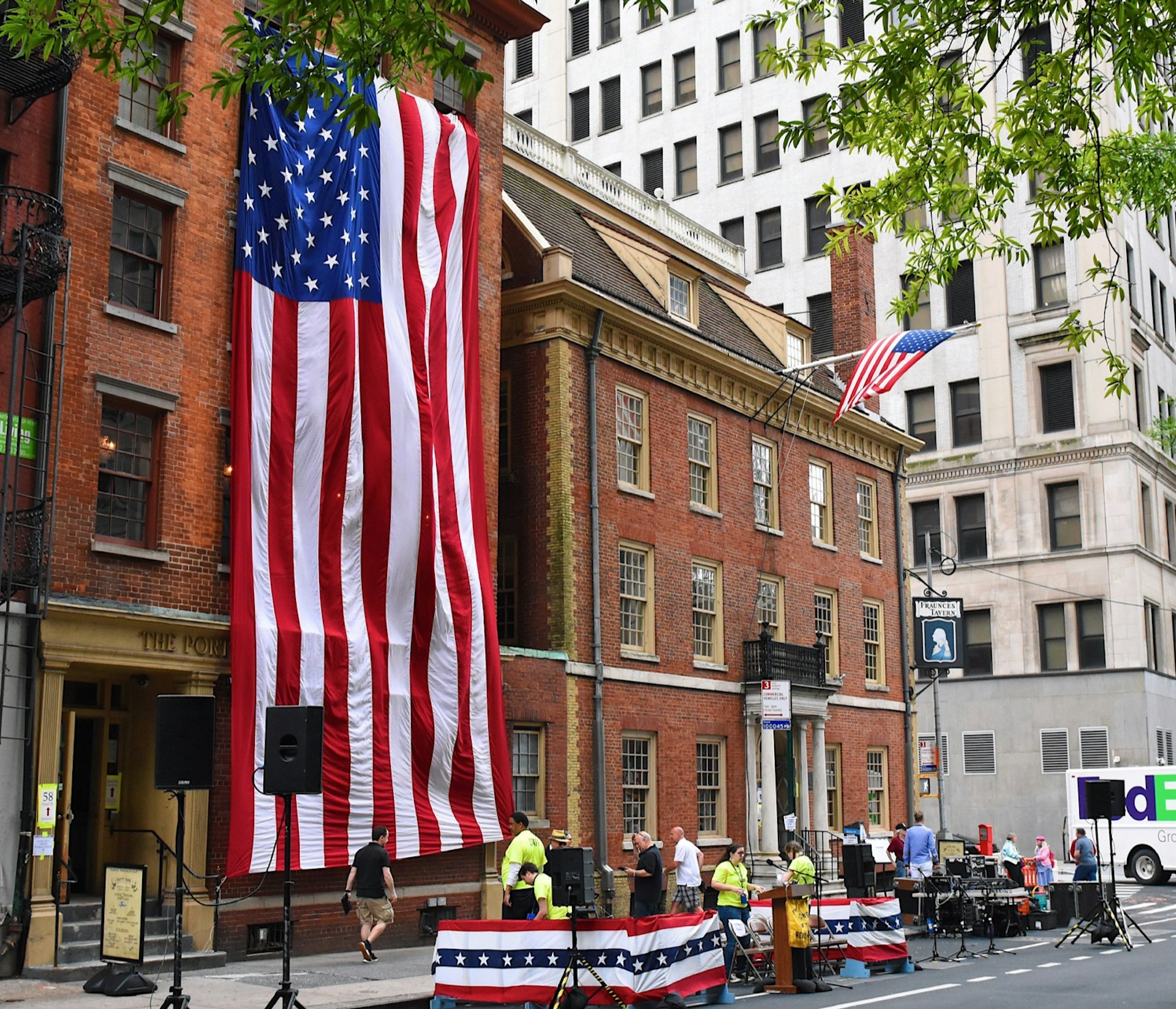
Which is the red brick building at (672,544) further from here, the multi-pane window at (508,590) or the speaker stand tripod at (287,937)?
the speaker stand tripod at (287,937)

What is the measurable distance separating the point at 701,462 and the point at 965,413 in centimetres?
2608

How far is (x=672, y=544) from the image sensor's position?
96.0 feet

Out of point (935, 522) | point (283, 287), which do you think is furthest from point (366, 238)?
point (935, 522)

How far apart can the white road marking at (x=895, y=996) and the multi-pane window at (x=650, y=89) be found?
48496mm

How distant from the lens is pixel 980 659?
52375 mm

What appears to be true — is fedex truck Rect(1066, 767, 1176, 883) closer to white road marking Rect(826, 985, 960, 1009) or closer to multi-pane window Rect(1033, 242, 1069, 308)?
multi-pane window Rect(1033, 242, 1069, 308)

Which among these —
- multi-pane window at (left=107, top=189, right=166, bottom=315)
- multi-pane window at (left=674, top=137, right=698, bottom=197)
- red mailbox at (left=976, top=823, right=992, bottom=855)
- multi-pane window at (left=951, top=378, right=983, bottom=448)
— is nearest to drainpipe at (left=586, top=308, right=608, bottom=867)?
multi-pane window at (left=107, top=189, right=166, bottom=315)

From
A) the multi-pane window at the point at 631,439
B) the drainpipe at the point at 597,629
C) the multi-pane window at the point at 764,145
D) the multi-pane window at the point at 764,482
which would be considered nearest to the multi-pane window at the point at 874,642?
the multi-pane window at the point at 764,482

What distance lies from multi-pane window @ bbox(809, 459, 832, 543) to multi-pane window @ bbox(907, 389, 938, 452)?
20.1 m

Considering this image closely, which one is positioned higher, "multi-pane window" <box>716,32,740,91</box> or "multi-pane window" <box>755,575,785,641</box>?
"multi-pane window" <box>716,32,740,91</box>

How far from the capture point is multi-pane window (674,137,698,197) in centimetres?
5959

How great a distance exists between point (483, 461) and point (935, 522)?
33967 millimetres

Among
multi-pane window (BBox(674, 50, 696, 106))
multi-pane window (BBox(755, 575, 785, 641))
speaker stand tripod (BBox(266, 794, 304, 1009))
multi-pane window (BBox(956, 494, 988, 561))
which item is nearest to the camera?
speaker stand tripod (BBox(266, 794, 304, 1009))

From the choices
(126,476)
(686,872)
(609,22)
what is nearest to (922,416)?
(609,22)
